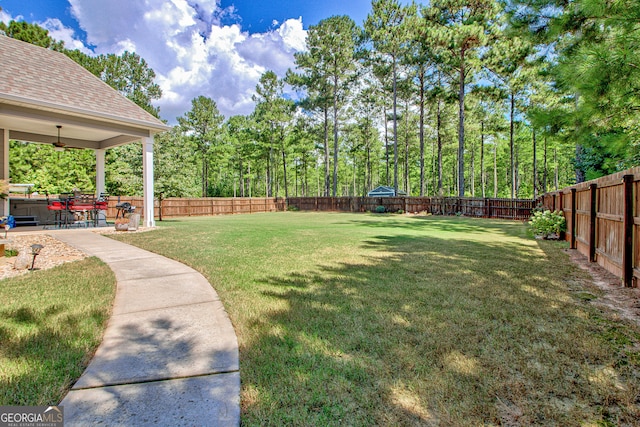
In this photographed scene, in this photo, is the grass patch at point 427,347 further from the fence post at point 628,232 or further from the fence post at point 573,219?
the fence post at point 573,219

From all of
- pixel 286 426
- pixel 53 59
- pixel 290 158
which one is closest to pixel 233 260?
pixel 286 426

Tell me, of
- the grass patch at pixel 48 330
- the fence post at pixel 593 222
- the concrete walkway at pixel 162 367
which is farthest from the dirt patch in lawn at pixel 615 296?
the grass patch at pixel 48 330

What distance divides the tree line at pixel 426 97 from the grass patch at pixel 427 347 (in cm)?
255

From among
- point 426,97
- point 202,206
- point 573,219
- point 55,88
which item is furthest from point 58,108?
point 426,97

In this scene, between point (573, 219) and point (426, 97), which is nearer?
point (573, 219)

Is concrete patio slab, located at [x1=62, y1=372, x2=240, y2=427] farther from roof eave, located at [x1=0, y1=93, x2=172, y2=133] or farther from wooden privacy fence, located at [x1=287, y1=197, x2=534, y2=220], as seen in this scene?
wooden privacy fence, located at [x1=287, y1=197, x2=534, y2=220]

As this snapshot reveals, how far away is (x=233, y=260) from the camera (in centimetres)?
520

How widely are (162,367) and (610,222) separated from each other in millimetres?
5671

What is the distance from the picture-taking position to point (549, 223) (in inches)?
312

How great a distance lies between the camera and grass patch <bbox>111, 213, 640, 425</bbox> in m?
1.58

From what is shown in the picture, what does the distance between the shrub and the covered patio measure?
1103 centimetres

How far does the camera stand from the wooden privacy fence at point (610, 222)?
11.7 feet

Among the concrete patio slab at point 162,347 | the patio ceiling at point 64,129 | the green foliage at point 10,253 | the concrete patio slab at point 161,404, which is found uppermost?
the patio ceiling at point 64,129

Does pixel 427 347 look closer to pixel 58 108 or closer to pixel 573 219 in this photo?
pixel 573 219
